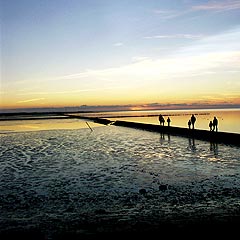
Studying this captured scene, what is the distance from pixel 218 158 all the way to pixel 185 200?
31.2 ft

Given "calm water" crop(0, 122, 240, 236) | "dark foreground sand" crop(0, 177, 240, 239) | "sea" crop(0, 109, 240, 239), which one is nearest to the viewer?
"dark foreground sand" crop(0, 177, 240, 239)

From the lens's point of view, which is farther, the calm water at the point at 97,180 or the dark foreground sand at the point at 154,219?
the calm water at the point at 97,180

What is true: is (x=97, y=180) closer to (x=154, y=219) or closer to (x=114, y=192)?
(x=114, y=192)

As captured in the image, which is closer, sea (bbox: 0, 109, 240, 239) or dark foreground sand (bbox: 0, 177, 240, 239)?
dark foreground sand (bbox: 0, 177, 240, 239)

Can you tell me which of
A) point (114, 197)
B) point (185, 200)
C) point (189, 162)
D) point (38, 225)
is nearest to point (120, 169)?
point (189, 162)

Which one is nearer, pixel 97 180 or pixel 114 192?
pixel 114 192

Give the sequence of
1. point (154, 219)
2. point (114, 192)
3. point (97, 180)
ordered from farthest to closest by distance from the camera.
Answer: point (97, 180) < point (114, 192) < point (154, 219)

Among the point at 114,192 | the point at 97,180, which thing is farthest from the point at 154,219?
the point at 97,180

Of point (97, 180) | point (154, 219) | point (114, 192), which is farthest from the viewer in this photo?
point (97, 180)

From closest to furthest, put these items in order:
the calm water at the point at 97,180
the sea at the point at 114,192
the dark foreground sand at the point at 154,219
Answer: the dark foreground sand at the point at 154,219 < the sea at the point at 114,192 < the calm water at the point at 97,180

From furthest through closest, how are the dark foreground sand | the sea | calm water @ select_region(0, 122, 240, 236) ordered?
calm water @ select_region(0, 122, 240, 236)
the sea
the dark foreground sand

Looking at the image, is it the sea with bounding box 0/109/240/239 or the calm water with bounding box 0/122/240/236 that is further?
the calm water with bounding box 0/122/240/236

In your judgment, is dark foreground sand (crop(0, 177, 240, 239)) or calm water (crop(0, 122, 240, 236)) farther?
calm water (crop(0, 122, 240, 236))

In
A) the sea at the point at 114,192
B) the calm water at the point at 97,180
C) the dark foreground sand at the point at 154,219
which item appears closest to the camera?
the dark foreground sand at the point at 154,219
